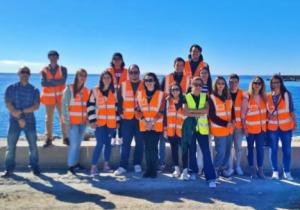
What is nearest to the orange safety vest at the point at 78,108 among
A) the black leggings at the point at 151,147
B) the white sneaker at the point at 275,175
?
the black leggings at the point at 151,147

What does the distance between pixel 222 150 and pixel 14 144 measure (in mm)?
4166

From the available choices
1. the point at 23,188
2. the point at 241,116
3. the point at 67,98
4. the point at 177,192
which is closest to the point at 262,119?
the point at 241,116

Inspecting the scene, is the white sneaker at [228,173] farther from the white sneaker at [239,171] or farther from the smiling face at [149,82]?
the smiling face at [149,82]

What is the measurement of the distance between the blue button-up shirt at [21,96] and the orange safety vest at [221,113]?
3590mm

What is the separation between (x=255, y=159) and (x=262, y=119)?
110 cm

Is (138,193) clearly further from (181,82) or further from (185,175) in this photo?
(181,82)

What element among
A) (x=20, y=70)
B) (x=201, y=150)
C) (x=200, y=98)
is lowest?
(x=201, y=150)

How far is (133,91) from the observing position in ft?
23.4

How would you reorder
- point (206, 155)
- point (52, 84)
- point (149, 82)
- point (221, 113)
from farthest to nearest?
point (52, 84), point (149, 82), point (221, 113), point (206, 155)

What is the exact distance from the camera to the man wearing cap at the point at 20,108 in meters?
6.82

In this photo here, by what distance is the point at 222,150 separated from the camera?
6848 mm

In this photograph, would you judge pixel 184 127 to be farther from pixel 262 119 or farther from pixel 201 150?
pixel 262 119

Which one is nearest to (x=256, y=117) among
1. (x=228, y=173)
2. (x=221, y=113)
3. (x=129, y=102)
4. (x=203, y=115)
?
(x=221, y=113)

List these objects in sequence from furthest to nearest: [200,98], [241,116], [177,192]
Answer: [241,116], [200,98], [177,192]
